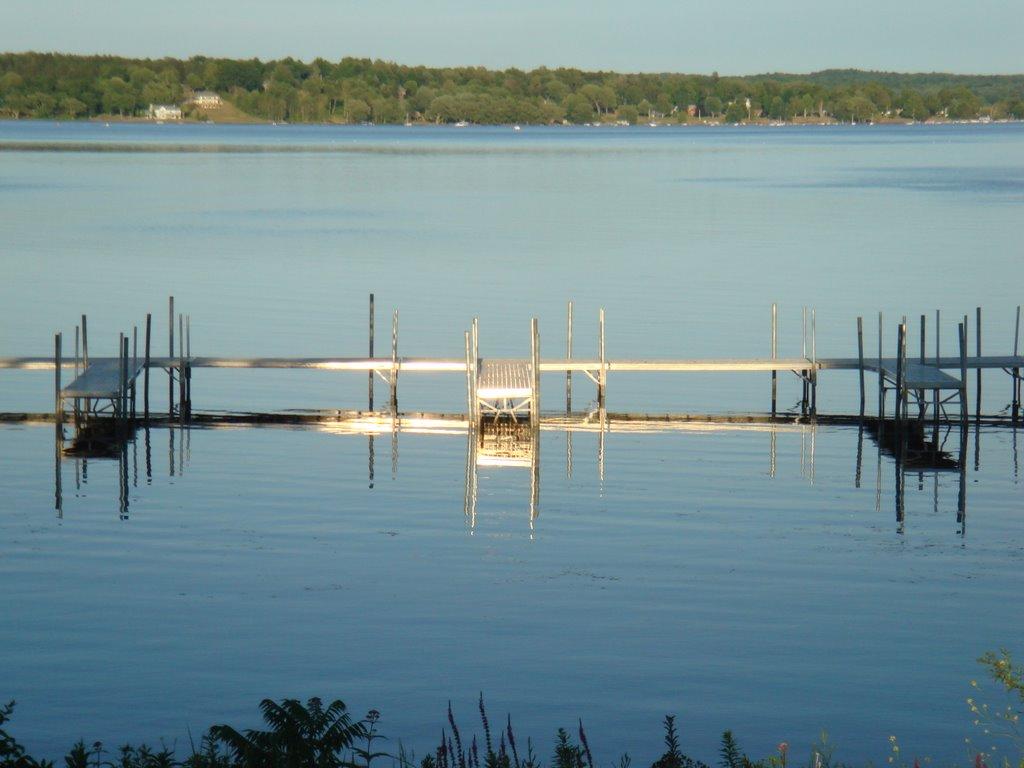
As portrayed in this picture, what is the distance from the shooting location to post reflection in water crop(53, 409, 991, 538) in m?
23.8

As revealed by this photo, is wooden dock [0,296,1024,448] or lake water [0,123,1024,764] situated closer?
lake water [0,123,1024,764]

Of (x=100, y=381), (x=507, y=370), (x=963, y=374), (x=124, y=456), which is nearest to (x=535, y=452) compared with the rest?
(x=507, y=370)

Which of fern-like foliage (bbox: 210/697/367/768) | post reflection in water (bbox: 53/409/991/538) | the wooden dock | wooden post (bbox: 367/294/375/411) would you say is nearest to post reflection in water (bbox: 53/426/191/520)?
post reflection in water (bbox: 53/409/991/538)

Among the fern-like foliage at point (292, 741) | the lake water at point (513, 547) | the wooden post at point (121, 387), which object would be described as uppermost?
the wooden post at point (121, 387)

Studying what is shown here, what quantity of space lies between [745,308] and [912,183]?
220ft

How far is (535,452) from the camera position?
2656cm

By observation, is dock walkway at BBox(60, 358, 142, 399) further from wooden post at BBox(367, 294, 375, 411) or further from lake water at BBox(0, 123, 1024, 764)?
wooden post at BBox(367, 294, 375, 411)

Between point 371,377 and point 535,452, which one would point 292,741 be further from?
point 371,377

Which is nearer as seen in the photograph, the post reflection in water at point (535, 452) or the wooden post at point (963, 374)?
the post reflection in water at point (535, 452)

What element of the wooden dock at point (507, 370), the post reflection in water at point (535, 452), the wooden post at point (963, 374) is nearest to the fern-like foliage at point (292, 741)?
the post reflection in water at point (535, 452)

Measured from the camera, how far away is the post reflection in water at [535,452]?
77.9ft

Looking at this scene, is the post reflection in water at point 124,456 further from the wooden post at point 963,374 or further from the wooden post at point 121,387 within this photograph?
the wooden post at point 963,374

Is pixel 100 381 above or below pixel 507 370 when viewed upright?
below

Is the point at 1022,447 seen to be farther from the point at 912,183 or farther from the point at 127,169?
the point at 127,169
